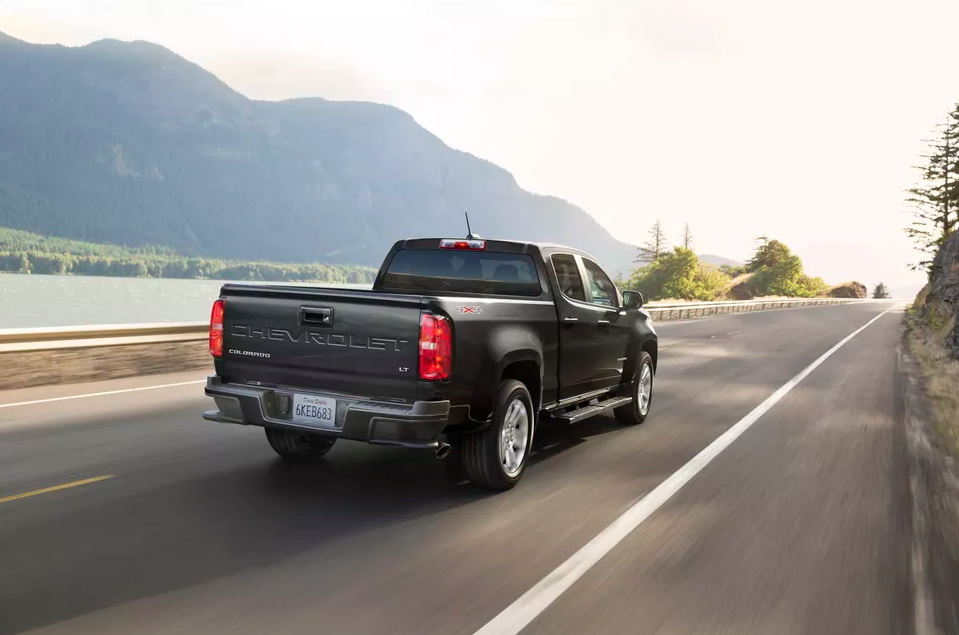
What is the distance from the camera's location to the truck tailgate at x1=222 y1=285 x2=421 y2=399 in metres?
5.76

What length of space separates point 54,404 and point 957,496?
930cm

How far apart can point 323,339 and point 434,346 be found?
0.84 metres

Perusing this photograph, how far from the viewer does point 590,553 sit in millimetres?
4973

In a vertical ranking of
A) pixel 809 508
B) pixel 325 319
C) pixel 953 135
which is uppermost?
pixel 953 135

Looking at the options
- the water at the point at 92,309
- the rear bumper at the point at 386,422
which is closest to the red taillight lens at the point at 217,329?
the rear bumper at the point at 386,422

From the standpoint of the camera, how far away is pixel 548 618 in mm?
3949

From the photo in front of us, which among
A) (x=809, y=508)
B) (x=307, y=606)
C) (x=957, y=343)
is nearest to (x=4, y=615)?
(x=307, y=606)

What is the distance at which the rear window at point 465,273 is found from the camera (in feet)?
24.7

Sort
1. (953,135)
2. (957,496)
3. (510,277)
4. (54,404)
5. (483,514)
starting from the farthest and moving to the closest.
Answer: (953,135) < (54,404) < (510,277) < (957,496) < (483,514)

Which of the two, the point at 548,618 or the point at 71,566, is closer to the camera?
the point at 548,618

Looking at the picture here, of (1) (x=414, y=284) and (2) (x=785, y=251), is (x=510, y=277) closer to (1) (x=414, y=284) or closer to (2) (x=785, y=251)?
(1) (x=414, y=284)

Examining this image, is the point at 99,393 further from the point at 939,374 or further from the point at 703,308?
the point at 703,308

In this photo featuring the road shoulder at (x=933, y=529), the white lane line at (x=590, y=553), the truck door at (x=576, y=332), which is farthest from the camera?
the truck door at (x=576, y=332)

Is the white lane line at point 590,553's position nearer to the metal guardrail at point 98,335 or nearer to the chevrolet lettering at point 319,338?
the chevrolet lettering at point 319,338
